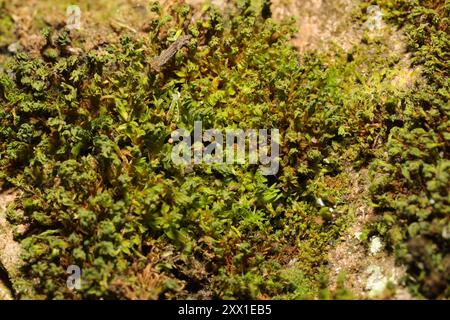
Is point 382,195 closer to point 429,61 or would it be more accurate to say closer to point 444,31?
point 429,61

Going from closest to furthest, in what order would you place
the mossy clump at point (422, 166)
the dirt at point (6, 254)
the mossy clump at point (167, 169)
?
the mossy clump at point (422, 166) → the mossy clump at point (167, 169) → the dirt at point (6, 254)

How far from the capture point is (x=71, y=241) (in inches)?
179

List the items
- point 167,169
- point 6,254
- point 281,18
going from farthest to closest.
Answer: point 281,18, point 167,169, point 6,254

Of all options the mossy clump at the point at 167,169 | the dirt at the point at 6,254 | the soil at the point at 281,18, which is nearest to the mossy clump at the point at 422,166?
the soil at the point at 281,18

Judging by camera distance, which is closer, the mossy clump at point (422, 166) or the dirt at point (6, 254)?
the mossy clump at point (422, 166)

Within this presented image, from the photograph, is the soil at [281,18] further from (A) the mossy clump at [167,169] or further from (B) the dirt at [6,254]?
(A) the mossy clump at [167,169]

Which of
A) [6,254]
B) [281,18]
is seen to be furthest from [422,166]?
[6,254]

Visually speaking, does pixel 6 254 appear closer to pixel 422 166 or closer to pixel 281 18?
pixel 281 18

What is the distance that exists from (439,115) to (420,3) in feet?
4.92

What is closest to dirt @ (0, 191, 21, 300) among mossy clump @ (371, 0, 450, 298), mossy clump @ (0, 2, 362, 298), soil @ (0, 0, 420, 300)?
soil @ (0, 0, 420, 300)

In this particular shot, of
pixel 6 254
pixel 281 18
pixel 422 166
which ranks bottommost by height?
pixel 6 254

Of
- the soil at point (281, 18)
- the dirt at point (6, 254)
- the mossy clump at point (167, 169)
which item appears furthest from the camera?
the soil at point (281, 18)

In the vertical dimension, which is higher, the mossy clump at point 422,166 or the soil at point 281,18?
the soil at point 281,18

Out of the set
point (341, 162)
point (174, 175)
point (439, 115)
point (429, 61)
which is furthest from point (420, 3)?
point (174, 175)
